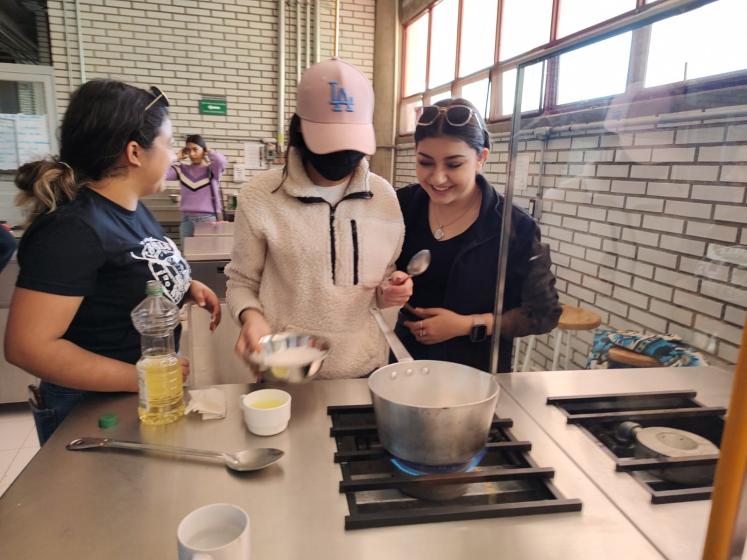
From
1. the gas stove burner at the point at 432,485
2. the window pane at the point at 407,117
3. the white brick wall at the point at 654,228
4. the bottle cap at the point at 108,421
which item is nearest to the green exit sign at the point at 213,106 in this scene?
the window pane at the point at 407,117

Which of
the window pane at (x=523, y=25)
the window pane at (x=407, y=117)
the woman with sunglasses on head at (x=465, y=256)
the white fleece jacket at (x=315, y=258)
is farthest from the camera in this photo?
the window pane at (x=407, y=117)

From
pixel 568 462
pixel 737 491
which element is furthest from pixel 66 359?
pixel 737 491

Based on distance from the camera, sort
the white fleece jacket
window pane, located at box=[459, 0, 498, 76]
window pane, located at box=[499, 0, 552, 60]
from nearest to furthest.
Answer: the white fleece jacket, window pane, located at box=[499, 0, 552, 60], window pane, located at box=[459, 0, 498, 76]

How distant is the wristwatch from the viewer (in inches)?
49.7

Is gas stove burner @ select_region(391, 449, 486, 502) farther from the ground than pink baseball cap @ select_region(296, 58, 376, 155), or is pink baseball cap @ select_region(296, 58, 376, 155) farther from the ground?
pink baseball cap @ select_region(296, 58, 376, 155)

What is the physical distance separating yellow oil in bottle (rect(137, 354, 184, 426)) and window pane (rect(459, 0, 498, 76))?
3.97 metres

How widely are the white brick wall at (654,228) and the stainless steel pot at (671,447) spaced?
29 centimetres

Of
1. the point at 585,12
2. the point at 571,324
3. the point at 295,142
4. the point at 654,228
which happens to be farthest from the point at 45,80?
the point at 654,228

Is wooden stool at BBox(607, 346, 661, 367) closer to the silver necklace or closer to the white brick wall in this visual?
the white brick wall

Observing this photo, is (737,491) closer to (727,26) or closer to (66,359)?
(66,359)

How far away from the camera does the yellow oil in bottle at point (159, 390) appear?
90 centimetres

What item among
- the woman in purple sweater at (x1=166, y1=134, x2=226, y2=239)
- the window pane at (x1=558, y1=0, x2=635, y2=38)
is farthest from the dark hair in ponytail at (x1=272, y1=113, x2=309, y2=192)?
the woman in purple sweater at (x1=166, y1=134, x2=226, y2=239)

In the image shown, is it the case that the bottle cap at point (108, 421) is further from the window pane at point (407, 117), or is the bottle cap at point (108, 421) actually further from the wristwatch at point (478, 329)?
the window pane at point (407, 117)

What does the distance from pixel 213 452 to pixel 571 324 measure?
1.18 m
